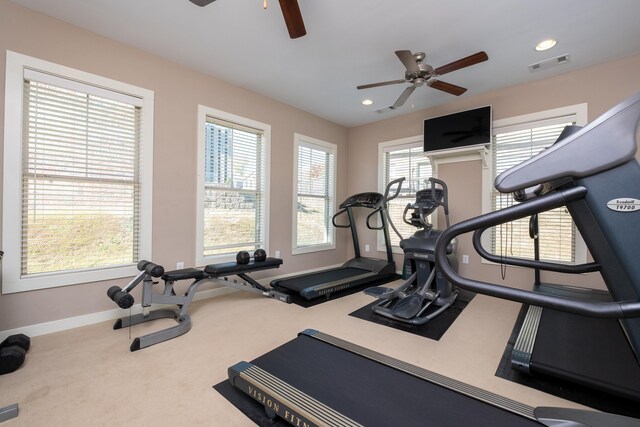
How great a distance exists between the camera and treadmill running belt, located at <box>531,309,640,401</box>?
1656mm

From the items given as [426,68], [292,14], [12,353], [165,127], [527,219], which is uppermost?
[426,68]

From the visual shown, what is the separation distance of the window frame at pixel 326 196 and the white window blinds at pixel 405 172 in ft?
3.28

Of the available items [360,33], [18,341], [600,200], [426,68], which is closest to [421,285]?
[426,68]

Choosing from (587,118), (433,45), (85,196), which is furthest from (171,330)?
(587,118)

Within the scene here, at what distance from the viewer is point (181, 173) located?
11.1 feet

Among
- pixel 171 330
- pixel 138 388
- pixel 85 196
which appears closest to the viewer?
pixel 138 388

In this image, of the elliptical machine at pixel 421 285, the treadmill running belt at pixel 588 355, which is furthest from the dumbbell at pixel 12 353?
the treadmill running belt at pixel 588 355

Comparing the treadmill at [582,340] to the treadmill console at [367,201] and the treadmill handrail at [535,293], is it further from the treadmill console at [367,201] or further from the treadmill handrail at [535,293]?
the treadmill console at [367,201]

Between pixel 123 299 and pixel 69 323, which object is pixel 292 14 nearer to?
pixel 123 299

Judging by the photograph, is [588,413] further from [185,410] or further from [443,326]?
[185,410]

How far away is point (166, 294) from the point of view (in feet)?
8.91

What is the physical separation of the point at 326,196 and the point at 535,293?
4.61 m

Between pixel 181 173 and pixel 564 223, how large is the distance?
4.91 m

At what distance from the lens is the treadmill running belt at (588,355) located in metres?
1.66
